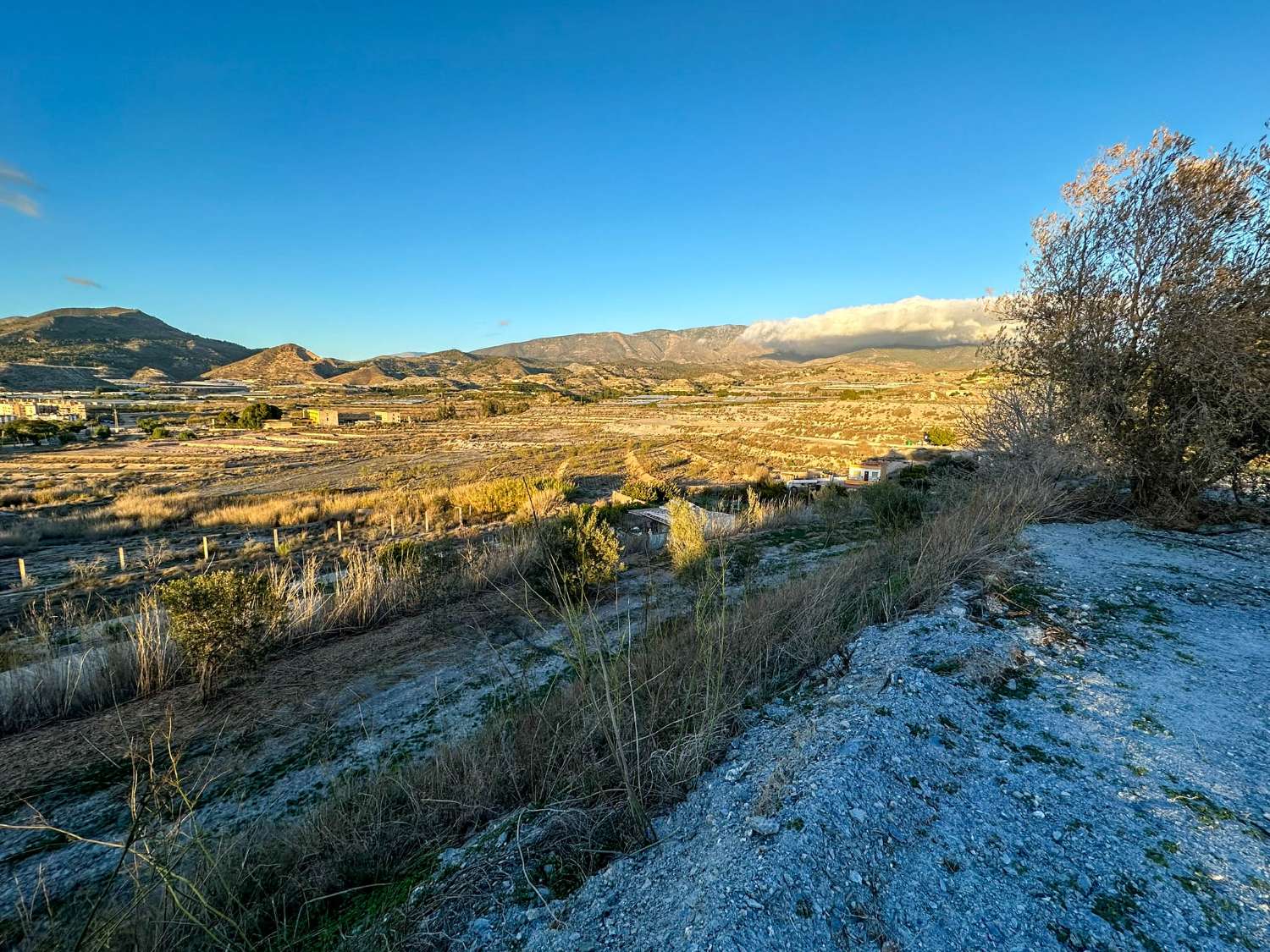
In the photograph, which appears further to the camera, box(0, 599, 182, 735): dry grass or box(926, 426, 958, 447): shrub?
box(926, 426, 958, 447): shrub

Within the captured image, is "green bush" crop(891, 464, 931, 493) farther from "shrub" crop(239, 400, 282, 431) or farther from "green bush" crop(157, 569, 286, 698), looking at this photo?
"shrub" crop(239, 400, 282, 431)

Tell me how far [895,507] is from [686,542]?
531 cm

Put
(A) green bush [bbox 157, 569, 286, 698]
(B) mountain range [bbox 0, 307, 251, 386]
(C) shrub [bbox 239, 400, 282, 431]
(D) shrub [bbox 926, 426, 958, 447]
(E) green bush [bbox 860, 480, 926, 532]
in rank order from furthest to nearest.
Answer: (B) mountain range [bbox 0, 307, 251, 386] → (C) shrub [bbox 239, 400, 282, 431] → (D) shrub [bbox 926, 426, 958, 447] → (E) green bush [bbox 860, 480, 926, 532] → (A) green bush [bbox 157, 569, 286, 698]

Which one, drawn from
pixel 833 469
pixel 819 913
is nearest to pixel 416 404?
pixel 833 469

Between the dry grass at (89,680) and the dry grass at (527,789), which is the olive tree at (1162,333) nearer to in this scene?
the dry grass at (527,789)

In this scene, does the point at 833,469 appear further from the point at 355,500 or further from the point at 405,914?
the point at 405,914

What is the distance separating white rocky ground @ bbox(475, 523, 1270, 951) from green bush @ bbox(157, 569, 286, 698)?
4.92 metres

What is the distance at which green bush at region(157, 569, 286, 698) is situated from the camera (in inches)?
202

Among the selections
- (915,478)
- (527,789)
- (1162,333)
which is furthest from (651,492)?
(527,789)

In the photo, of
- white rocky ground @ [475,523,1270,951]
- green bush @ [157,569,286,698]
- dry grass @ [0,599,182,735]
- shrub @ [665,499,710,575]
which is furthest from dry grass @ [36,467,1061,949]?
shrub @ [665,499,710,575]

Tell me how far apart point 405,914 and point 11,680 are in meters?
5.53

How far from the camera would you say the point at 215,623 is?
17.2ft

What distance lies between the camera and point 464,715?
15.0 feet

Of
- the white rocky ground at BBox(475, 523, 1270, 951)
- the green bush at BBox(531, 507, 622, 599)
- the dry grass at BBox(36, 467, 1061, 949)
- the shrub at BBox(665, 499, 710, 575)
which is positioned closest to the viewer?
the white rocky ground at BBox(475, 523, 1270, 951)
